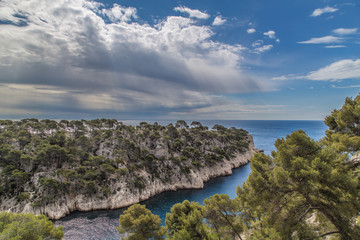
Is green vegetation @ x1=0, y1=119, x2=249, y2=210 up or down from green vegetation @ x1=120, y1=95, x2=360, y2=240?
down

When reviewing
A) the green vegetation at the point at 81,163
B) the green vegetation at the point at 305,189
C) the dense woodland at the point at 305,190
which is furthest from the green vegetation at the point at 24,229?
the green vegetation at the point at 81,163

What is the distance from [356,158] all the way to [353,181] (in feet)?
16.4

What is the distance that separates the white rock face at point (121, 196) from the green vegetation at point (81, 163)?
15.9 inches

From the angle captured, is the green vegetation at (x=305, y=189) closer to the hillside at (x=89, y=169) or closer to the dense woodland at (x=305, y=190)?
the dense woodland at (x=305, y=190)

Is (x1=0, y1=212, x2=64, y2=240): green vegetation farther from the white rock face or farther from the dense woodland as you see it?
the white rock face

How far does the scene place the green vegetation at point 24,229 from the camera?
38.7 feet

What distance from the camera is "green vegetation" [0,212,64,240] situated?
1180cm

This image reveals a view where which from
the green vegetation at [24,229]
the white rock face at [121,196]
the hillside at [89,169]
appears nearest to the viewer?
the green vegetation at [24,229]

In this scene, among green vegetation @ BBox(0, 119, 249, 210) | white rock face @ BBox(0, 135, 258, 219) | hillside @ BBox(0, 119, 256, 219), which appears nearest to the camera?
white rock face @ BBox(0, 135, 258, 219)

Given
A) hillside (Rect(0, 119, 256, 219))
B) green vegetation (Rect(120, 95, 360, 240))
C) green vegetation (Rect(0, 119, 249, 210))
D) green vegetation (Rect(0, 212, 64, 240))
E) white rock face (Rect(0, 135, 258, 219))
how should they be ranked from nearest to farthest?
1. green vegetation (Rect(120, 95, 360, 240))
2. green vegetation (Rect(0, 212, 64, 240))
3. white rock face (Rect(0, 135, 258, 219))
4. hillside (Rect(0, 119, 256, 219))
5. green vegetation (Rect(0, 119, 249, 210))

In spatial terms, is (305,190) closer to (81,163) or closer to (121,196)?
(121,196)

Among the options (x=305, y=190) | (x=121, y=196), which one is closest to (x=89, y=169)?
(x=121, y=196)

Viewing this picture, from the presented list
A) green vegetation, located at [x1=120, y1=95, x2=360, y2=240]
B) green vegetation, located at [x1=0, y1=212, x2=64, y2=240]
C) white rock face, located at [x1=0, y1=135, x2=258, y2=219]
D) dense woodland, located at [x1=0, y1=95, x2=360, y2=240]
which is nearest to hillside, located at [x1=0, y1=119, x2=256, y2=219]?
white rock face, located at [x1=0, y1=135, x2=258, y2=219]

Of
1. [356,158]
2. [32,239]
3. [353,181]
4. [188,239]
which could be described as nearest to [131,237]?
[188,239]
